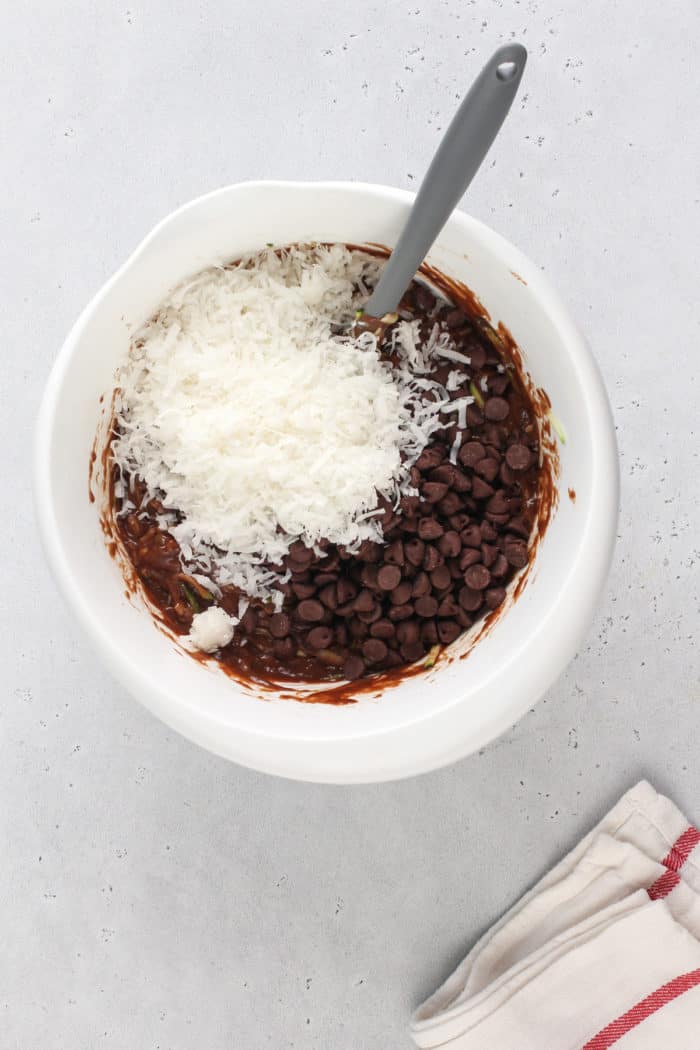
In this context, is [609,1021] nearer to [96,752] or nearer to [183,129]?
[96,752]

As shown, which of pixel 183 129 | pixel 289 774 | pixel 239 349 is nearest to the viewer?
pixel 289 774

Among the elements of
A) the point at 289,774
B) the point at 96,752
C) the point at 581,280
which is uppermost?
the point at 581,280

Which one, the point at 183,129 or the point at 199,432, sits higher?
the point at 183,129

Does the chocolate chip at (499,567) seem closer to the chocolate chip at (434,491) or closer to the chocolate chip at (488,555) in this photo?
the chocolate chip at (488,555)

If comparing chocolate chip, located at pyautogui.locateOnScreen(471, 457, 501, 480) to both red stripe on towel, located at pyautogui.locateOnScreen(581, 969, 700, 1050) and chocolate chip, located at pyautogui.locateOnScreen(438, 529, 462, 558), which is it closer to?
chocolate chip, located at pyautogui.locateOnScreen(438, 529, 462, 558)

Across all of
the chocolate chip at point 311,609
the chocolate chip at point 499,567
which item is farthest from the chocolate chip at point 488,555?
the chocolate chip at point 311,609

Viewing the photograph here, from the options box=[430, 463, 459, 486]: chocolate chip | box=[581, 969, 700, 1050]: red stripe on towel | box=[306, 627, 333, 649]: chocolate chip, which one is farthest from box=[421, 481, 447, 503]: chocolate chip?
box=[581, 969, 700, 1050]: red stripe on towel

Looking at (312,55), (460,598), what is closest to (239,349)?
(460,598)
